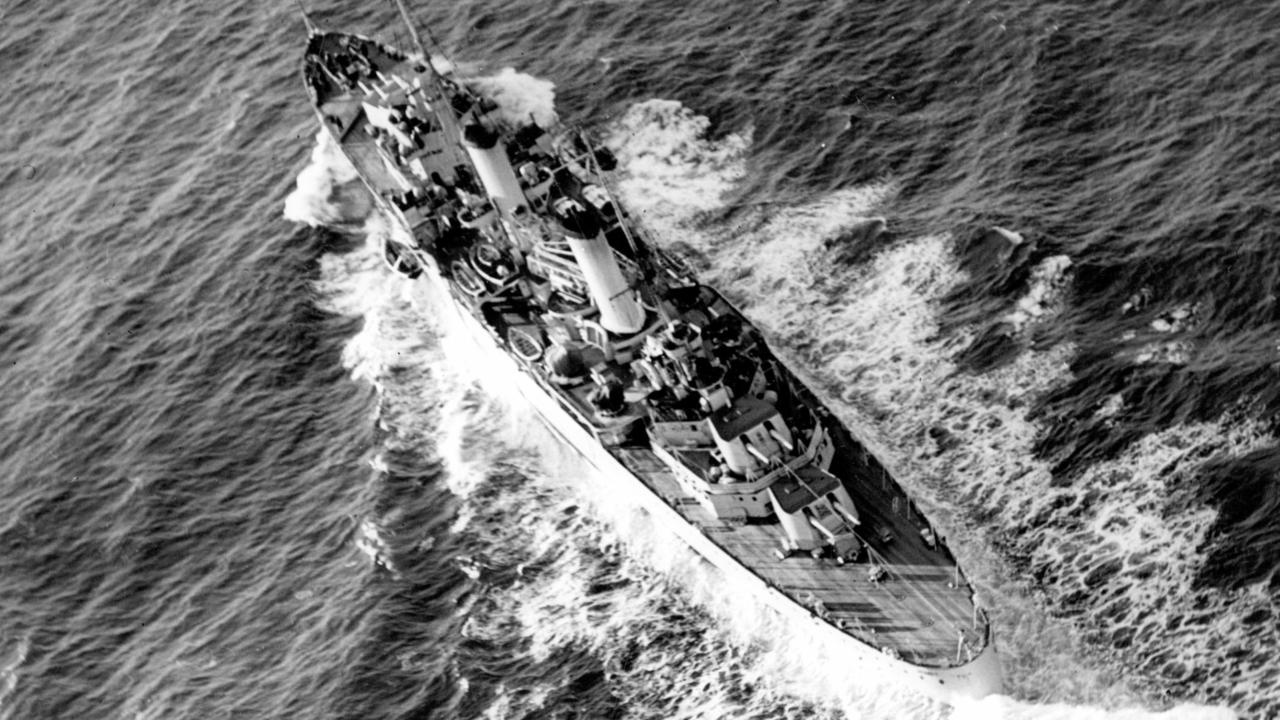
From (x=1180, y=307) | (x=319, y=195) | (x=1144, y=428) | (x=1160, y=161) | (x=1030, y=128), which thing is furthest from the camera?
(x=319, y=195)

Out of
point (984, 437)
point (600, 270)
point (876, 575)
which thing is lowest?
point (984, 437)

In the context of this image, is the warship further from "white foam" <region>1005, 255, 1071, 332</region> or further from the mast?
the mast

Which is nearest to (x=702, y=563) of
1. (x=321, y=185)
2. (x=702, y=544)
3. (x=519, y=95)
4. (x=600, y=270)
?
(x=702, y=544)

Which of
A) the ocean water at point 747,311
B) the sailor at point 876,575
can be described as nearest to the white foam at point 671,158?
the ocean water at point 747,311

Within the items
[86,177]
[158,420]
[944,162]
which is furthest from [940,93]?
[86,177]

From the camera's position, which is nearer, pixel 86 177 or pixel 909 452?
pixel 909 452

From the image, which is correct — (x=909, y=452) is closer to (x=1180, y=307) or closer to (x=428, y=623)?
(x=1180, y=307)

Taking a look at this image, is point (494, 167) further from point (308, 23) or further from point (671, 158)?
point (308, 23)
